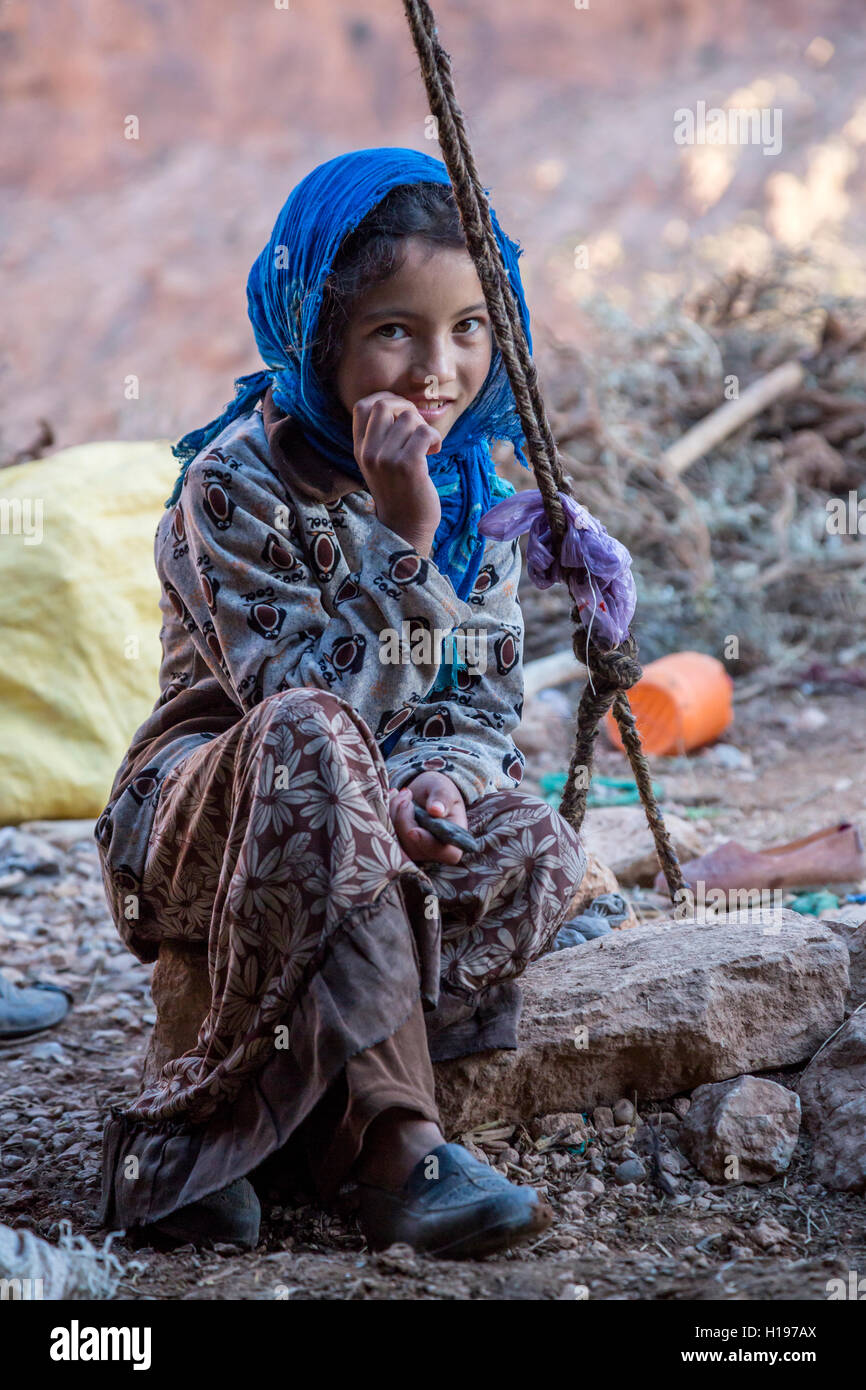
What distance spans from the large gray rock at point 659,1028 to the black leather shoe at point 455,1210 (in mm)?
425

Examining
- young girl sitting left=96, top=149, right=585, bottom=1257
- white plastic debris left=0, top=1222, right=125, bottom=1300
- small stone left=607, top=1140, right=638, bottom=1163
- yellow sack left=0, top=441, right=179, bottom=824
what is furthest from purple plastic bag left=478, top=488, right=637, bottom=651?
yellow sack left=0, top=441, right=179, bottom=824

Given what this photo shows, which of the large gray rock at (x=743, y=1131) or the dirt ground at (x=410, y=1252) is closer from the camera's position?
the dirt ground at (x=410, y=1252)

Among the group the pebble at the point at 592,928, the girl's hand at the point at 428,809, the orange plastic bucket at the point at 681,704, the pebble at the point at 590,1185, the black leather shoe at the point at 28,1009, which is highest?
→ the orange plastic bucket at the point at 681,704

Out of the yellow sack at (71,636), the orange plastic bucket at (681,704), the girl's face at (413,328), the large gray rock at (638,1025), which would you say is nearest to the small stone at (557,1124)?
the large gray rock at (638,1025)

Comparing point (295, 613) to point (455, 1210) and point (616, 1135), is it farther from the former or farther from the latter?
point (616, 1135)

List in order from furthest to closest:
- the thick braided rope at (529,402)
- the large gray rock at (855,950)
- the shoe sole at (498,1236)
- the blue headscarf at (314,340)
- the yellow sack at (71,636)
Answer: the yellow sack at (71,636) < the large gray rock at (855,950) < the blue headscarf at (314,340) < the thick braided rope at (529,402) < the shoe sole at (498,1236)

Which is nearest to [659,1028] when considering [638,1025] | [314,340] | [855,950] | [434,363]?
[638,1025]

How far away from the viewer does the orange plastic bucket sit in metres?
5.15

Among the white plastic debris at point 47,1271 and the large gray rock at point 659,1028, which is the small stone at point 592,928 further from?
the white plastic debris at point 47,1271

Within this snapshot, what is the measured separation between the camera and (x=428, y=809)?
1.95 m

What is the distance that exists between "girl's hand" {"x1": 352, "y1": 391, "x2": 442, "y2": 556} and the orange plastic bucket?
3.16m

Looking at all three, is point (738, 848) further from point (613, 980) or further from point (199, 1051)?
point (199, 1051)

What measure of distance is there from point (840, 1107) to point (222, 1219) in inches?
36.6

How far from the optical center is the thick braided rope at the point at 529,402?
1922 millimetres
